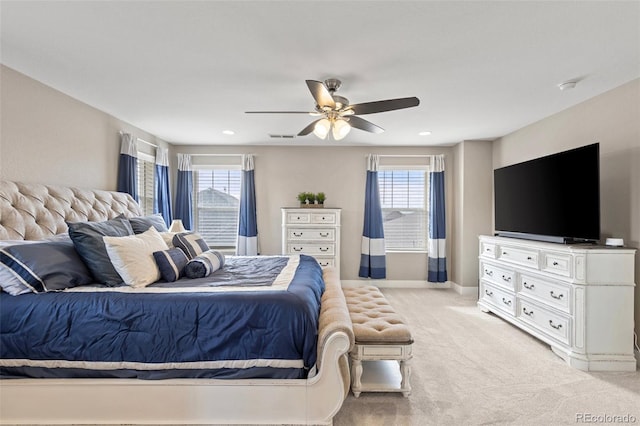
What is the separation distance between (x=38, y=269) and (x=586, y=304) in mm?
4093

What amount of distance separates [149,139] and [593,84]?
5.30m

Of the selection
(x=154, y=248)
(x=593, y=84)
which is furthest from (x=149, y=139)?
(x=593, y=84)

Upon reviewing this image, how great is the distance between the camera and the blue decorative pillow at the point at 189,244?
282cm

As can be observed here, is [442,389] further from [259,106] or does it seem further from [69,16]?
[69,16]

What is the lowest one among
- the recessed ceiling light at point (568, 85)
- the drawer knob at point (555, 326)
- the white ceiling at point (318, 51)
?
the drawer knob at point (555, 326)

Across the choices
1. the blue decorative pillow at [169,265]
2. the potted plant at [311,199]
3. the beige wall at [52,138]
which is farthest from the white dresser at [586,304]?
the beige wall at [52,138]

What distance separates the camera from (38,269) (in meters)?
1.93

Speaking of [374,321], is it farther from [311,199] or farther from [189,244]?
[311,199]

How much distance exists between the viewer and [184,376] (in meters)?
1.87

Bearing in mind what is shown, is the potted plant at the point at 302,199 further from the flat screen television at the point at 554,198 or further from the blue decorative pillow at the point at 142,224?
the flat screen television at the point at 554,198

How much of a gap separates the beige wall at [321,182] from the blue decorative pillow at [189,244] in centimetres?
239

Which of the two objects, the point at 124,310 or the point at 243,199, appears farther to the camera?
the point at 243,199

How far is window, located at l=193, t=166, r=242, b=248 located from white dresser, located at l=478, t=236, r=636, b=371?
4.50 metres

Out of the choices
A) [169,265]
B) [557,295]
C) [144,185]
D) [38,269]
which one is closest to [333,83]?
[169,265]
